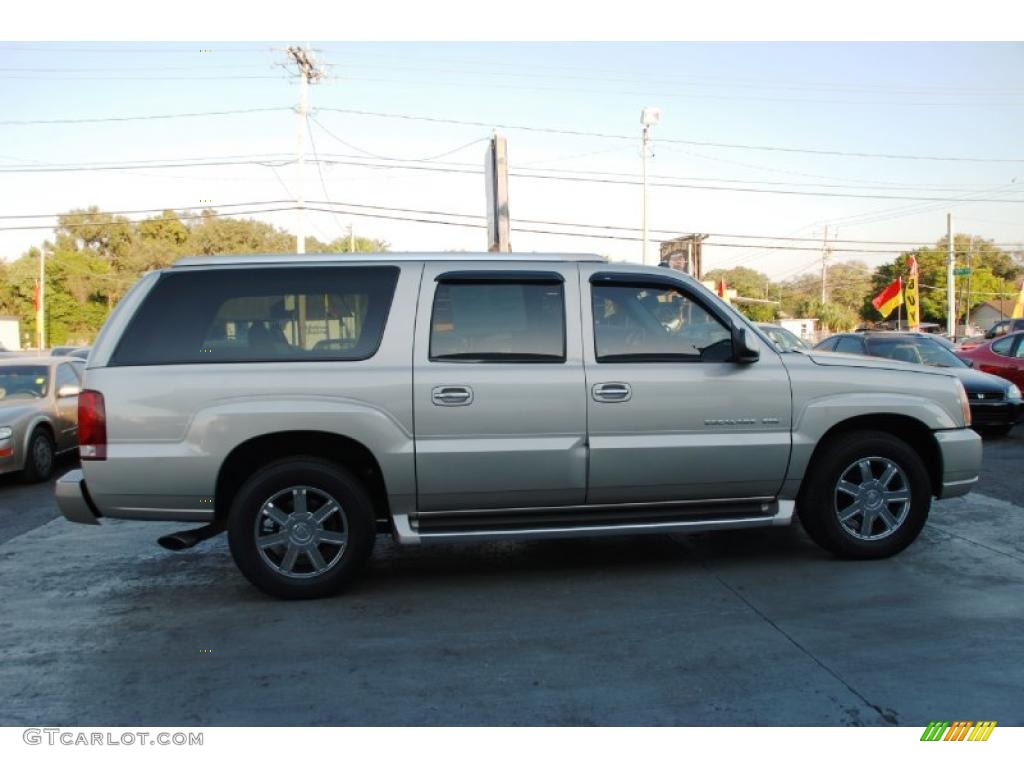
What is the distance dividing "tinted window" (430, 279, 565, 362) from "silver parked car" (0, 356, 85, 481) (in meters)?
6.44

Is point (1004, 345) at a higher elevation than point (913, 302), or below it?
below

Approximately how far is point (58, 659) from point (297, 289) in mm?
2303

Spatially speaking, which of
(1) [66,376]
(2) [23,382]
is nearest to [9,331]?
(1) [66,376]

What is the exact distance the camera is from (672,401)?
4.96 m

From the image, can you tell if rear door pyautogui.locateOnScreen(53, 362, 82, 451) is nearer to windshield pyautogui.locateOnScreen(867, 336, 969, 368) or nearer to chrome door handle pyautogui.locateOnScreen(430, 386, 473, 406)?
chrome door handle pyautogui.locateOnScreen(430, 386, 473, 406)

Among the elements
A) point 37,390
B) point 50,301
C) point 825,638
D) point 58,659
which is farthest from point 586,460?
point 50,301

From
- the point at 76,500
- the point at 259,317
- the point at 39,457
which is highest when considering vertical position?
the point at 259,317

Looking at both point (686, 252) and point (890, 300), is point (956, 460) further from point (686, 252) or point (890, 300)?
point (686, 252)

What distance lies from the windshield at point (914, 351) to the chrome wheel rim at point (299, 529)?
9.67 m

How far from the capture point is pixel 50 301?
6041cm

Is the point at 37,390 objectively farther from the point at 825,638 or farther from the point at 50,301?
the point at 50,301

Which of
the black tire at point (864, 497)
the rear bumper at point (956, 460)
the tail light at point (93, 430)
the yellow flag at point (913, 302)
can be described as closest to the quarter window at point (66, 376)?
the tail light at point (93, 430)

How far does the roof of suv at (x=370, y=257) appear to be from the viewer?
494 cm

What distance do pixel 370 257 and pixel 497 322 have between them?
0.88 meters
